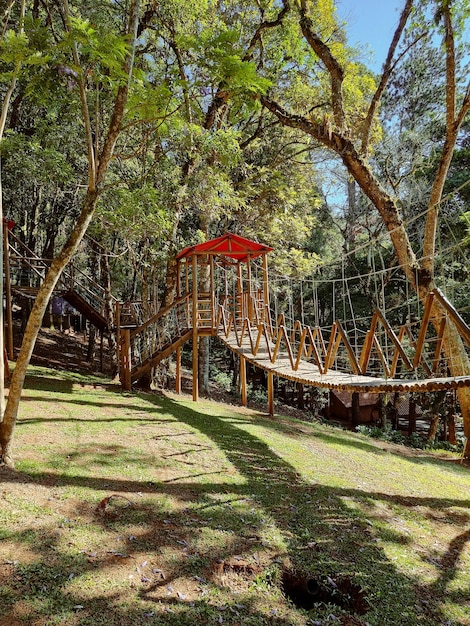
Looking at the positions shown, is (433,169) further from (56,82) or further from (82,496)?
(82,496)

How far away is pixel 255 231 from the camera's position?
11.3 meters

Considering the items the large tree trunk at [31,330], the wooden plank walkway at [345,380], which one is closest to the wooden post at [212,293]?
the wooden plank walkway at [345,380]

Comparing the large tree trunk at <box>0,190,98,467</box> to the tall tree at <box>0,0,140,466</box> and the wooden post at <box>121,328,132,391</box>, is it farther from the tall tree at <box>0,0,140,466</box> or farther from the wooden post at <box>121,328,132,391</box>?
the wooden post at <box>121,328,132,391</box>

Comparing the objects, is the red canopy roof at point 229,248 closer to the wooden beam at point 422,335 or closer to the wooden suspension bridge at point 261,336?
the wooden suspension bridge at point 261,336

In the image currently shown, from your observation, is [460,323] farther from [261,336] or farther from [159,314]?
[159,314]

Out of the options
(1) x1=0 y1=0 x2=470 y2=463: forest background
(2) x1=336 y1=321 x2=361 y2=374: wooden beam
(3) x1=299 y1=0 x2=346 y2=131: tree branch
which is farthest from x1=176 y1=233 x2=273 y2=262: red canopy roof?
(2) x1=336 y1=321 x2=361 y2=374: wooden beam

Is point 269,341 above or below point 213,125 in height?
below

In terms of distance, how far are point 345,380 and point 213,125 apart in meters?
7.40

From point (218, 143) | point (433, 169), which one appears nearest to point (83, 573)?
point (218, 143)

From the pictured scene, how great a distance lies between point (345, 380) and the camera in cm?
455

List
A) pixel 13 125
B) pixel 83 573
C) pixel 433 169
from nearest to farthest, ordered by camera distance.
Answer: pixel 83 573 < pixel 13 125 < pixel 433 169

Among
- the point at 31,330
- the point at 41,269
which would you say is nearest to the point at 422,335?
the point at 31,330

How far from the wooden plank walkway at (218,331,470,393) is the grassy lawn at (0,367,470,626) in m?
1.16

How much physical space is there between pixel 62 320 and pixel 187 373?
7.46 m
